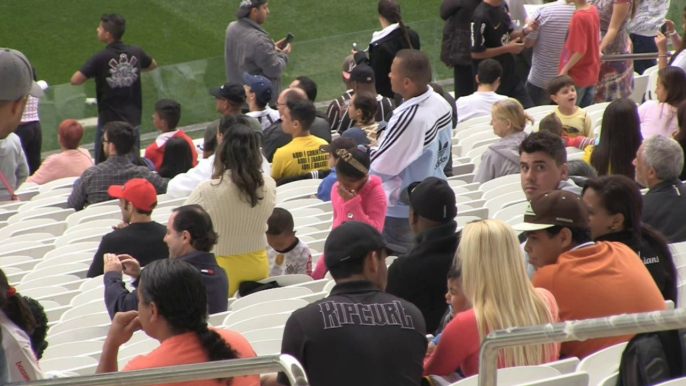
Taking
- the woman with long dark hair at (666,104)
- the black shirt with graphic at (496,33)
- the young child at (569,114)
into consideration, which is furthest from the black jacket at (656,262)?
the black shirt with graphic at (496,33)

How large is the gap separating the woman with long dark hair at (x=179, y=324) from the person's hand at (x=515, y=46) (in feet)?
23.5

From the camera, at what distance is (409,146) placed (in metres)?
A: 6.04

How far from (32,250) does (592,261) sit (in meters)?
4.10

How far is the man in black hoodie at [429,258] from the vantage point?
4.38 metres

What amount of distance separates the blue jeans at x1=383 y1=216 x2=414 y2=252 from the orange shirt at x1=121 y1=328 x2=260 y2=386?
9.36ft

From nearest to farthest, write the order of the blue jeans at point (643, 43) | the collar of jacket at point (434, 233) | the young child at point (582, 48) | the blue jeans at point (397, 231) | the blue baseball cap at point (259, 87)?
the collar of jacket at point (434, 233) < the blue jeans at point (397, 231) < the blue baseball cap at point (259, 87) < the young child at point (582, 48) < the blue jeans at point (643, 43)

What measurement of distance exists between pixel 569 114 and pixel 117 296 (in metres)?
4.31

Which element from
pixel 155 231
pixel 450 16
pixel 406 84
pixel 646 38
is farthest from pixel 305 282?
pixel 646 38

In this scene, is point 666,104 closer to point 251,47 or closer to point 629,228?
point 629,228

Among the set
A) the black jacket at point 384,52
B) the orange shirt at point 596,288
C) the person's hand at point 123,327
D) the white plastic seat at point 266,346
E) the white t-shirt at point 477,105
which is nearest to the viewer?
the person's hand at point 123,327

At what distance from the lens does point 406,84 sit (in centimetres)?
611

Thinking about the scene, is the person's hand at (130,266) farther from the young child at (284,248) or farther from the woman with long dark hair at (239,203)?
the young child at (284,248)

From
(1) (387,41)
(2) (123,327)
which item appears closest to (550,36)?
(1) (387,41)

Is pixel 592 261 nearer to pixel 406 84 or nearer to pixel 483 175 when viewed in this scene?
pixel 406 84
